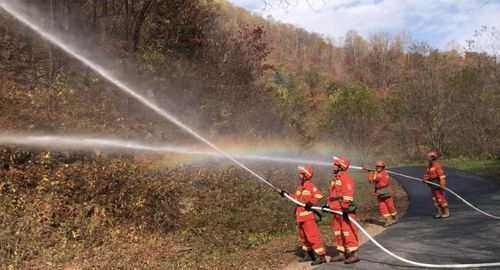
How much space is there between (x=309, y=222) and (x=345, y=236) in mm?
772

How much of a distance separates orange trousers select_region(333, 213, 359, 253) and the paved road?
1.12 feet

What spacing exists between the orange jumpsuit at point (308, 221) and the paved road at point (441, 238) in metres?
0.45

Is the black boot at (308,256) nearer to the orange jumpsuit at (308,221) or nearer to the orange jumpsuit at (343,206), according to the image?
the orange jumpsuit at (308,221)

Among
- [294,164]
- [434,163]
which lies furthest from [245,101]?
[434,163]

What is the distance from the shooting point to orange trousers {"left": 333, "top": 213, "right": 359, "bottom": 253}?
9141mm

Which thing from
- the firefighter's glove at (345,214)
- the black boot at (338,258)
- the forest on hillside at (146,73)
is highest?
the forest on hillside at (146,73)

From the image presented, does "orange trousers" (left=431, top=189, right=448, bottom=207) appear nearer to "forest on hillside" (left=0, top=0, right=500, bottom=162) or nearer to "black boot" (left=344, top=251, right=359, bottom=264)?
"black boot" (left=344, top=251, right=359, bottom=264)

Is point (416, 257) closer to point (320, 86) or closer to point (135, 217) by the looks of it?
point (135, 217)

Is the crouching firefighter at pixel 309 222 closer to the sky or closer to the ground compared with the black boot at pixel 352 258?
closer to the sky

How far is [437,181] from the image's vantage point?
14.6 metres

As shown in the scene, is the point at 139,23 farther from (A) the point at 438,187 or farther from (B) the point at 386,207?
(A) the point at 438,187

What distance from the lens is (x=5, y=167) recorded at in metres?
11.6

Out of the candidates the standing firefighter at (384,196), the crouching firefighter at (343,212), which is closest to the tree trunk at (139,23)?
the standing firefighter at (384,196)

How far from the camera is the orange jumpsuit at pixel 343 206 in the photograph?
9.18 m
